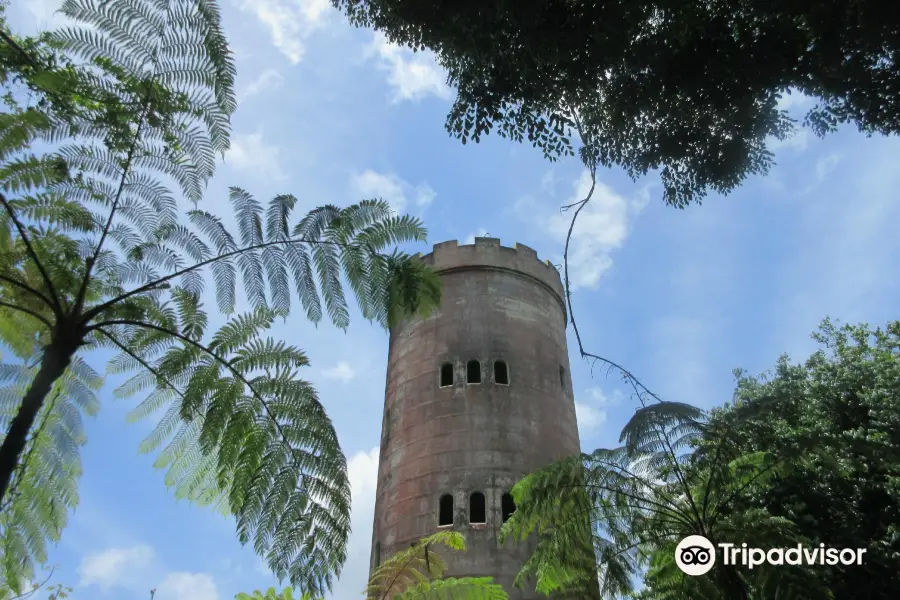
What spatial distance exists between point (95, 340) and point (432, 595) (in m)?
4.72

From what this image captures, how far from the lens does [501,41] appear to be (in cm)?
864

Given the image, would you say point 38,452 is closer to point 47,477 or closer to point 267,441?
point 47,477

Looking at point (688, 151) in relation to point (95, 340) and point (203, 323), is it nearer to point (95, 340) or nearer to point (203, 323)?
point (203, 323)

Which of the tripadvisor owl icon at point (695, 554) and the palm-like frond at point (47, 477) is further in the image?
the tripadvisor owl icon at point (695, 554)

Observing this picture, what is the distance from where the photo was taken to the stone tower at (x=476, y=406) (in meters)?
15.4

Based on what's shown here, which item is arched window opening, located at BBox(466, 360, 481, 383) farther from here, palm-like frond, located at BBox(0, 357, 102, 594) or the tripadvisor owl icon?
palm-like frond, located at BBox(0, 357, 102, 594)

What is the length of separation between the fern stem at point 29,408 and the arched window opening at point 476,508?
39.1ft

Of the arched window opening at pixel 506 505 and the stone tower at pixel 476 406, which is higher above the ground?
the stone tower at pixel 476 406

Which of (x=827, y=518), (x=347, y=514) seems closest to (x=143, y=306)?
(x=347, y=514)

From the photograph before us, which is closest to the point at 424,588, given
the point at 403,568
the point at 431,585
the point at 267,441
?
the point at 431,585

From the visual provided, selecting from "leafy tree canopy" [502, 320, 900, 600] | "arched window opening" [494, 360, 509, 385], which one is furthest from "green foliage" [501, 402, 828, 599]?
"arched window opening" [494, 360, 509, 385]

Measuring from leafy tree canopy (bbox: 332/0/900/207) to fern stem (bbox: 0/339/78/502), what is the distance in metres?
5.91

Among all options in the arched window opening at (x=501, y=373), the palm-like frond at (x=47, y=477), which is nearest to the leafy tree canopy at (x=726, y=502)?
the arched window opening at (x=501, y=373)

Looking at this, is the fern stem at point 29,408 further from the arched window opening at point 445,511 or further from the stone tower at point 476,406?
the arched window opening at point 445,511
